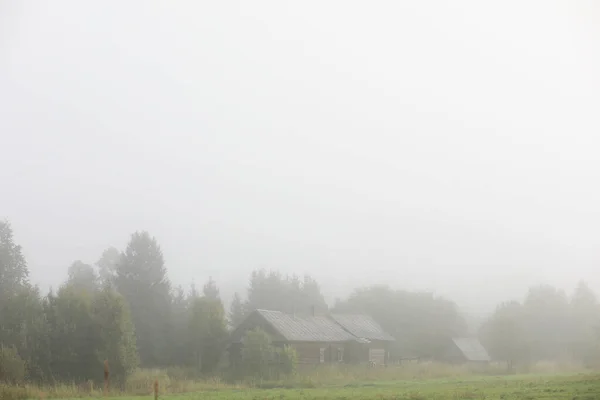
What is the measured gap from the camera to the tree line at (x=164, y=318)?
146 ft

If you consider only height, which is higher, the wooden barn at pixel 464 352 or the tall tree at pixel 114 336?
the tall tree at pixel 114 336

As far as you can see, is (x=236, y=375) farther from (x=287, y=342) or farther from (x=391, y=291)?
(x=391, y=291)

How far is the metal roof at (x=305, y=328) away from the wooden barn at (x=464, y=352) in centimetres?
2125

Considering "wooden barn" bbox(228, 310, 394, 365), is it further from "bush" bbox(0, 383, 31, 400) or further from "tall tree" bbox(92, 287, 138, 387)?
"bush" bbox(0, 383, 31, 400)

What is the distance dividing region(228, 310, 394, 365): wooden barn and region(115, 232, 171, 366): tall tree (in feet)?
22.9

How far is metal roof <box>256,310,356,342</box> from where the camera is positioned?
6494 centimetres

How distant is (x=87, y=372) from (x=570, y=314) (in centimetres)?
7137

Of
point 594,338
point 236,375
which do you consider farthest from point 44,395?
point 594,338

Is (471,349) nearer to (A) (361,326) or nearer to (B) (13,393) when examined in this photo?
(A) (361,326)

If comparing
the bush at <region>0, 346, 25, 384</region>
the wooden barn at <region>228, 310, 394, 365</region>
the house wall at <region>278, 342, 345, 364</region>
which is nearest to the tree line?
the bush at <region>0, 346, 25, 384</region>

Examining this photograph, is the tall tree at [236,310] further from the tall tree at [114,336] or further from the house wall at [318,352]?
the tall tree at [114,336]

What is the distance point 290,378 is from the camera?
4953 centimetres

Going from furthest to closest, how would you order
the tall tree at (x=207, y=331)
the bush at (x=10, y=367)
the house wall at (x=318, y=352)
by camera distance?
1. the house wall at (x=318, y=352)
2. the tall tree at (x=207, y=331)
3. the bush at (x=10, y=367)

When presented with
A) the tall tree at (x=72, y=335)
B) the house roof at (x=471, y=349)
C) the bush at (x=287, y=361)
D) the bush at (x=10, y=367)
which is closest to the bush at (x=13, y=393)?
the bush at (x=10, y=367)
